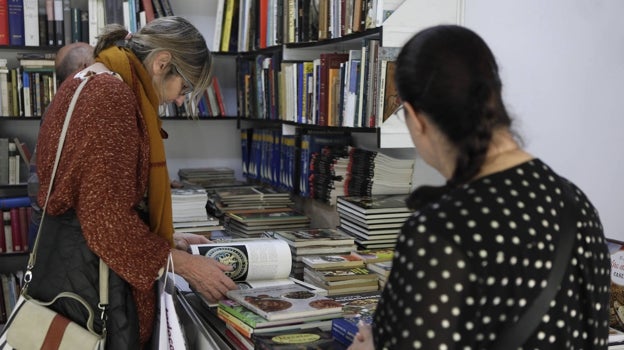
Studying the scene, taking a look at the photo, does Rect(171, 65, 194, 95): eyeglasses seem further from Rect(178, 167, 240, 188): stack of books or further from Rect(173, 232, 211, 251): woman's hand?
Rect(178, 167, 240, 188): stack of books

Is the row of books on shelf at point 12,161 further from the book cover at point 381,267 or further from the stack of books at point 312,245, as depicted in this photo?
the book cover at point 381,267


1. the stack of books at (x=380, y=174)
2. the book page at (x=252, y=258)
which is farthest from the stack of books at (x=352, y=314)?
the stack of books at (x=380, y=174)

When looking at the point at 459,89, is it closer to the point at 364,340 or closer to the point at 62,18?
the point at 364,340

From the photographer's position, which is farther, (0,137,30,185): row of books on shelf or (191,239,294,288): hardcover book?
(0,137,30,185): row of books on shelf

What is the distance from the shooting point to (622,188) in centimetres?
234

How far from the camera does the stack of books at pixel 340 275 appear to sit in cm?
192

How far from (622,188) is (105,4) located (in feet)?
9.67

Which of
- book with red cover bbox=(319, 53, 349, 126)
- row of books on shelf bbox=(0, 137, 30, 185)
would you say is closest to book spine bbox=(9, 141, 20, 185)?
row of books on shelf bbox=(0, 137, 30, 185)

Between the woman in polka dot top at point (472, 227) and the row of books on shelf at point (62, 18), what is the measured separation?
10.3ft

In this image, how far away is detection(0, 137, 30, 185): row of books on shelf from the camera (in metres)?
3.79

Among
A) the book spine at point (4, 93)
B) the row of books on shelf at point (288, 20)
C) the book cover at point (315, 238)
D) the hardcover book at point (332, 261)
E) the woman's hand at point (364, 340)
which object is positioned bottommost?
the hardcover book at point (332, 261)

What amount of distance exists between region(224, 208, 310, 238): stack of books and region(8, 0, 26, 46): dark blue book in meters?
1.81

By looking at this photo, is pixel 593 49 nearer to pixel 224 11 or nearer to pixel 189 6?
pixel 224 11

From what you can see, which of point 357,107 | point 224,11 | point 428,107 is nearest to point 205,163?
point 224,11
